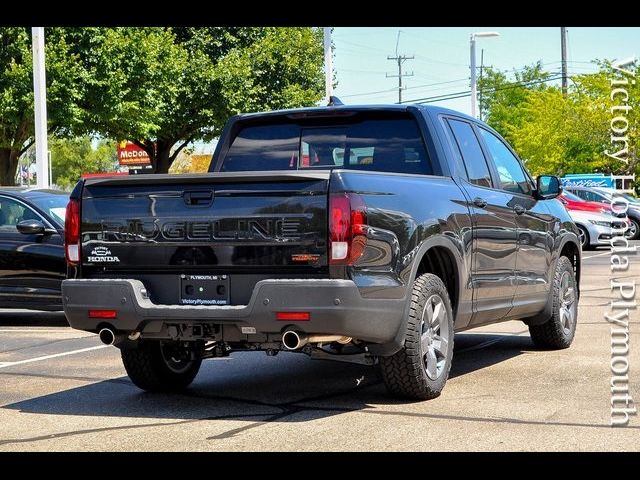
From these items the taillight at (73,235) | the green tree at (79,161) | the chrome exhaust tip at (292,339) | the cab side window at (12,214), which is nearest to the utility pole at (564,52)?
the cab side window at (12,214)

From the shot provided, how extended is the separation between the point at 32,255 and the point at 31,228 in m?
0.31

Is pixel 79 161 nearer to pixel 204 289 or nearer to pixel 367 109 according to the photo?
pixel 367 109


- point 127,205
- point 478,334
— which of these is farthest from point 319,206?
point 478,334

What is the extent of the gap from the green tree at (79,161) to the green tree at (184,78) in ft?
232

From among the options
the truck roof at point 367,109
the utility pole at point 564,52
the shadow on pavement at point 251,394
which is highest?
the utility pole at point 564,52

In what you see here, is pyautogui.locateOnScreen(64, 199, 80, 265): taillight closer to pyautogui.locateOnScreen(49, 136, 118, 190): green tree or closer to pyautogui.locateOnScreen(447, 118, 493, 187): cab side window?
pyautogui.locateOnScreen(447, 118, 493, 187): cab side window

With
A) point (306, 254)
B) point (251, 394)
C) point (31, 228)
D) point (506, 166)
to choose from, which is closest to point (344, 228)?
point (306, 254)

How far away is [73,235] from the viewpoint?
736cm

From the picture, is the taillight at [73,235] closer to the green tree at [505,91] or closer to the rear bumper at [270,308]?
the rear bumper at [270,308]

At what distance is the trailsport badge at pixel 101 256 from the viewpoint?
7215mm

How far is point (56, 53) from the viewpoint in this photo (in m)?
32.6

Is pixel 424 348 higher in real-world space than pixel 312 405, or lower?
higher

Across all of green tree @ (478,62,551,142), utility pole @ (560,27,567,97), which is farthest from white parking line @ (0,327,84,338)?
green tree @ (478,62,551,142)
